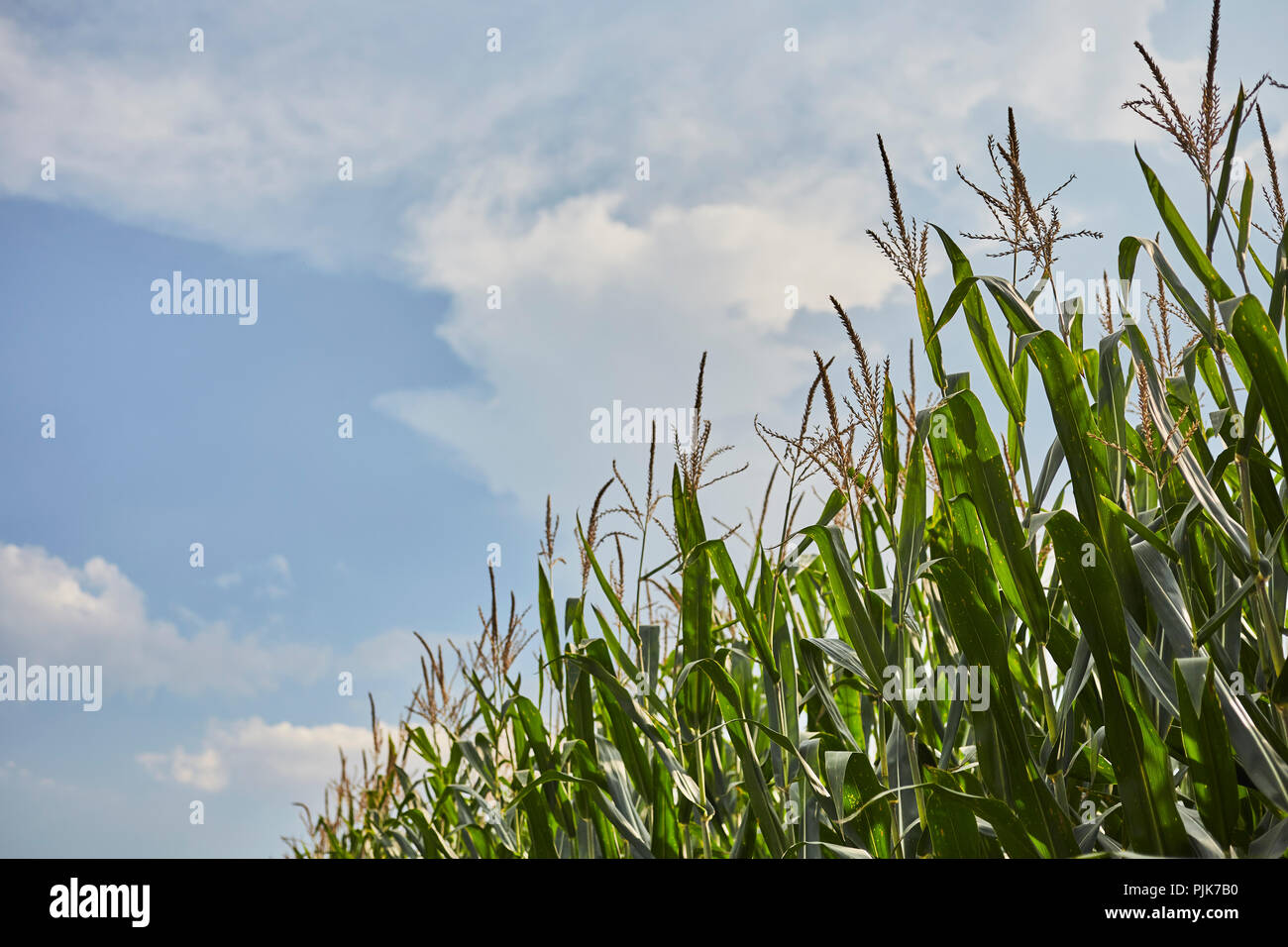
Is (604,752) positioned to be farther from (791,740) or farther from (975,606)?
(975,606)

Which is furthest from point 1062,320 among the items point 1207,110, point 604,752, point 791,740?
point 604,752

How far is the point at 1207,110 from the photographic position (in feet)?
3.23

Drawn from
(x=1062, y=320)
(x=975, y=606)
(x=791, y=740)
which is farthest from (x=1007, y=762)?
(x=1062, y=320)

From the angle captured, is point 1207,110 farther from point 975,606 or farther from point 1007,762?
point 1007,762
